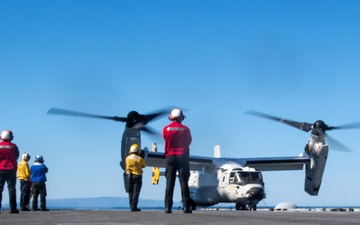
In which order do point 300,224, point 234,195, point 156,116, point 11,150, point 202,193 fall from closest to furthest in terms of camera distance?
1. point 300,224
2. point 11,150
3. point 156,116
4. point 234,195
5. point 202,193

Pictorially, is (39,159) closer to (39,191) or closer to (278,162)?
(39,191)

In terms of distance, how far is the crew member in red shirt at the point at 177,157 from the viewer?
13242 mm

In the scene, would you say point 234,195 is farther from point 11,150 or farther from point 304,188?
point 11,150

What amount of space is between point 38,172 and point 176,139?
363 inches

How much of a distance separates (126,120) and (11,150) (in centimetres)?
1389

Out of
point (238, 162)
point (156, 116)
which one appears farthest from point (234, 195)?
point (156, 116)

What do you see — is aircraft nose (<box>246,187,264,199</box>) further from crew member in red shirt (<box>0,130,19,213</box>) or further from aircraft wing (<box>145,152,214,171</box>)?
crew member in red shirt (<box>0,130,19,213</box>)

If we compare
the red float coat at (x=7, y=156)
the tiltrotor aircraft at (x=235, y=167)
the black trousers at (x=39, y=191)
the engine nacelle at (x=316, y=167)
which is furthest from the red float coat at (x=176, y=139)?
the engine nacelle at (x=316, y=167)

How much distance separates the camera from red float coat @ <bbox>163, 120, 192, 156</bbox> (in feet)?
43.6

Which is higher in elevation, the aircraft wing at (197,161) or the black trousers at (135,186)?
the aircraft wing at (197,161)

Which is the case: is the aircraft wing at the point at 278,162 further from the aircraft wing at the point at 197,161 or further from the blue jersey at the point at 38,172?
the blue jersey at the point at 38,172

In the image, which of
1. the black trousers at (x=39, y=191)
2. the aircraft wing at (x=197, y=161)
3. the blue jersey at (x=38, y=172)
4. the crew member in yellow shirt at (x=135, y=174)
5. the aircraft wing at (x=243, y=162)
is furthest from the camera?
the aircraft wing at (x=197, y=161)

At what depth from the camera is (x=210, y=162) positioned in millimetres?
38719

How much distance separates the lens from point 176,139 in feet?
43.6
